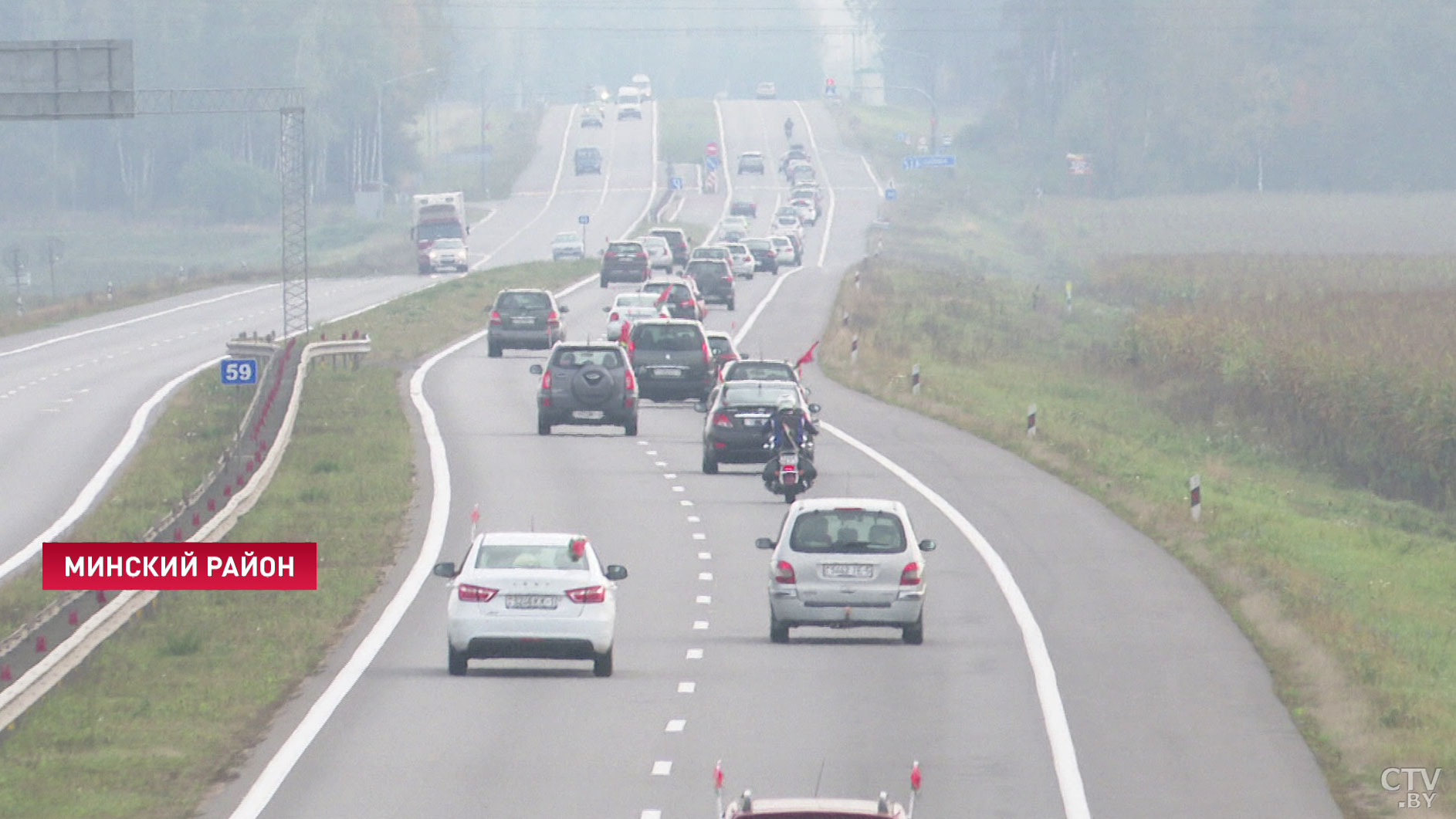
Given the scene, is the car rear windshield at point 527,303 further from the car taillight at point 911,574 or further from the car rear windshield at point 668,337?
the car taillight at point 911,574

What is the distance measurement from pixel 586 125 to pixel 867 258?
Result: 89961mm

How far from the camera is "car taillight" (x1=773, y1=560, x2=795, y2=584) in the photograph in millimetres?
24234

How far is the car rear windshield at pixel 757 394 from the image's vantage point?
3909cm

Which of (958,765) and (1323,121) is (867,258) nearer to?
(1323,121)

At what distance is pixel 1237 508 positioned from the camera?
38812 millimetres

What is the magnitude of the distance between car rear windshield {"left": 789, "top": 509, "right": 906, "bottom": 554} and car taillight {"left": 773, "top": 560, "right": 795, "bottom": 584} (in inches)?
7.6

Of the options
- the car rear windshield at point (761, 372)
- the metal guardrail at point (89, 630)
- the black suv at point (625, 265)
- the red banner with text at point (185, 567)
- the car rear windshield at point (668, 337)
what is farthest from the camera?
the black suv at point (625, 265)

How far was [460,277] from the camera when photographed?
9262cm

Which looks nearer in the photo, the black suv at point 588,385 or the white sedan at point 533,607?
the white sedan at point 533,607

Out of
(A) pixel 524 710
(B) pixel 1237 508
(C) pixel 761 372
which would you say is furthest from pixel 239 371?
(A) pixel 524 710
